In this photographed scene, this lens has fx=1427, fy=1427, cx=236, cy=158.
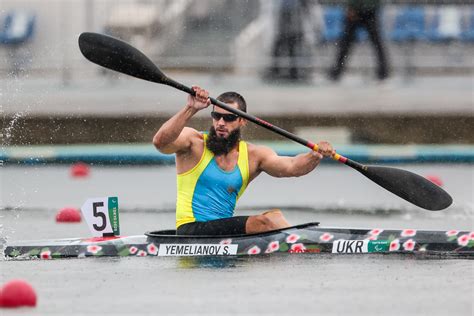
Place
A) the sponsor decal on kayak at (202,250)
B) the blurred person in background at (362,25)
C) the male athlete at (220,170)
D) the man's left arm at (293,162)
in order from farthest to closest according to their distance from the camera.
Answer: the blurred person in background at (362,25)
the male athlete at (220,170)
the man's left arm at (293,162)
the sponsor decal on kayak at (202,250)

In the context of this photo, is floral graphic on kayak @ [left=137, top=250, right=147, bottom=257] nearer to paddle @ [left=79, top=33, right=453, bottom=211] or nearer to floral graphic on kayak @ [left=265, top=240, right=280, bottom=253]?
floral graphic on kayak @ [left=265, top=240, right=280, bottom=253]

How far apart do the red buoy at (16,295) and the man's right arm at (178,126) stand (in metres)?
2.31

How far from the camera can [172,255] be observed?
9.40 m

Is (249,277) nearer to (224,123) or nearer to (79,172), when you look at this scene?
(224,123)

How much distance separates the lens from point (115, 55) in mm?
9773

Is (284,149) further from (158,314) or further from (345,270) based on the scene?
(158,314)

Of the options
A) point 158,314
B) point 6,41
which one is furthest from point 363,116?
point 158,314

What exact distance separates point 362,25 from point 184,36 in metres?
2.56

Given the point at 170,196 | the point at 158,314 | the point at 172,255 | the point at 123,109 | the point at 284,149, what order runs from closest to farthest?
the point at 158,314
the point at 172,255
the point at 170,196
the point at 284,149
the point at 123,109

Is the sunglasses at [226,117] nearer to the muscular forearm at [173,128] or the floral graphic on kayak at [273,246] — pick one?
the muscular forearm at [173,128]

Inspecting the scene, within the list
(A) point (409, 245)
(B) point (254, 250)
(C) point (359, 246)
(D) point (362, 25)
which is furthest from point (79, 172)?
(A) point (409, 245)

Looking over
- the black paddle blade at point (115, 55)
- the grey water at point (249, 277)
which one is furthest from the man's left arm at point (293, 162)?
the black paddle blade at point (115, 55)

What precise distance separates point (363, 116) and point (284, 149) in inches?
89.3

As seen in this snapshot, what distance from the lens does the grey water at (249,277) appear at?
720 centimetres
